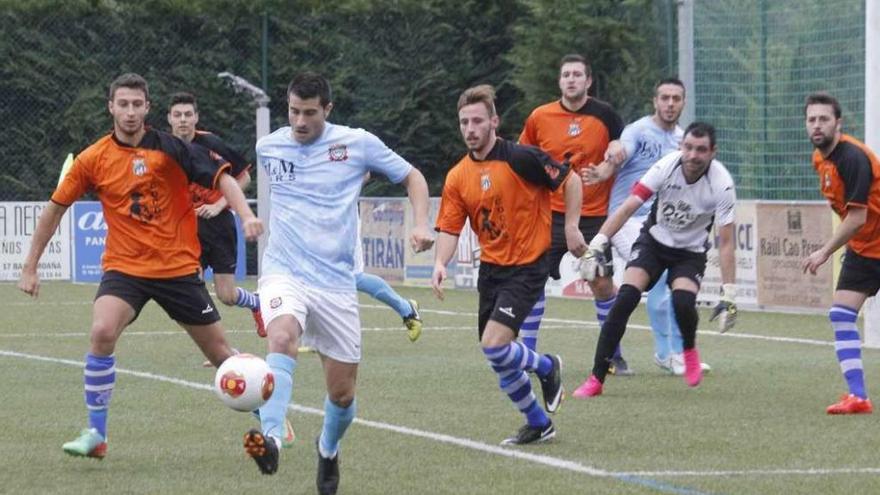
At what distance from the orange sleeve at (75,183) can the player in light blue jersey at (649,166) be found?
193 inches

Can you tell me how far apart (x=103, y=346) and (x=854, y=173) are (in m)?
4.35

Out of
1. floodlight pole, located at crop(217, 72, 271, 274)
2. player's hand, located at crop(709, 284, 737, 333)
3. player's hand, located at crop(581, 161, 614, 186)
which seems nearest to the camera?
player's hand, located at crop(709, 284, 737, 333)

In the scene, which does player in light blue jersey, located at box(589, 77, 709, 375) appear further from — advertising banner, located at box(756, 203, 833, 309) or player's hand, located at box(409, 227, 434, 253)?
advertising banner, located at box(756, 203, 833, 309)

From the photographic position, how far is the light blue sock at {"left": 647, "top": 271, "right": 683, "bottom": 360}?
13422 millimetres

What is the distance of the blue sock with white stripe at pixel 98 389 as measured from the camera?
915 centimetres

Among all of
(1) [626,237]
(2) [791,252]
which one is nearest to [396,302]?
(1) [626,237]

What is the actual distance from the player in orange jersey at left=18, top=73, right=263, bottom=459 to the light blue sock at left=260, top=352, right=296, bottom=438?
4.17ft

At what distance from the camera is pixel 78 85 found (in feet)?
90.1

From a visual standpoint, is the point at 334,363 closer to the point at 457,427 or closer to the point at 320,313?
the point at 320,313

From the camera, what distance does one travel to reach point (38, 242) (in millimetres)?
9367

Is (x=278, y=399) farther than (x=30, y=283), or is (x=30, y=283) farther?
(x=30, y=283)

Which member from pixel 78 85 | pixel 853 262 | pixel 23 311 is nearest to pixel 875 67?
pixel 853 262

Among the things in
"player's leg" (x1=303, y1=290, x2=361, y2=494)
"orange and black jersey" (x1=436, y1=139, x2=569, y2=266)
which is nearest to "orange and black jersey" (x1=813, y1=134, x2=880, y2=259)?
"orange and black jersey" (x1=436, y1=139, x2=569, y2=266)

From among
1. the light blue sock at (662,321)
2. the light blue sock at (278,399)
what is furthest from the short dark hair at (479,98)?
the light blue sock at (662,321)
